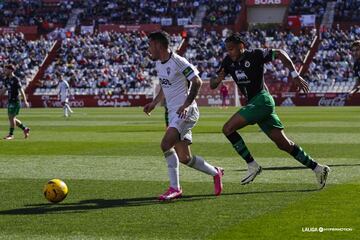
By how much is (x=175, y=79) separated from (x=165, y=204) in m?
1.84

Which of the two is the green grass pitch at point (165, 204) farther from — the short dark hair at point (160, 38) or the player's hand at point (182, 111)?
the short dark hair at point (160, 38)

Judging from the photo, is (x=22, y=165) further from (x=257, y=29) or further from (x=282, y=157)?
(x=257, y=29)

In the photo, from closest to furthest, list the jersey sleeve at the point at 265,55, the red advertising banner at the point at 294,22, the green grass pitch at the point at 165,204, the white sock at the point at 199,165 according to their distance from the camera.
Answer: the green grass pitch at the point at 165,204
the white sock at the point at 199,165
the jersey sleeve at the point at 265,55
the red advertising banner at the point at 294,22

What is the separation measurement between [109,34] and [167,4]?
7012 millimetres

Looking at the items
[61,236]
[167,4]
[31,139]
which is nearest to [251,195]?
[61,236]

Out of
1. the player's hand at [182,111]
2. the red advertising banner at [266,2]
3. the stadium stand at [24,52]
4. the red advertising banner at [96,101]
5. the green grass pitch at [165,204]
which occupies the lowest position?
the red advertising banner at [96,101]

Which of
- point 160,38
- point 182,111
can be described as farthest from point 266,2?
point 182,111

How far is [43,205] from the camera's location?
10047mm

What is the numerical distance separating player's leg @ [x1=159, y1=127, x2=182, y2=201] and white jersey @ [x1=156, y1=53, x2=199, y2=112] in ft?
1.28

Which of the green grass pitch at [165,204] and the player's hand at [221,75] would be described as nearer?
the green grass pitch at [165,204]

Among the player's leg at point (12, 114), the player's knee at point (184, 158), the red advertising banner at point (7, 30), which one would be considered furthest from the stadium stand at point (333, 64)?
the player's knee at point (184, 158)

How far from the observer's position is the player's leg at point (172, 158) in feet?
33.8

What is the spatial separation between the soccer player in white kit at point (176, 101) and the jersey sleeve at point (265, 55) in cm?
109

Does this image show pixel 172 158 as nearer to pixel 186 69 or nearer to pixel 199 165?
pixel 199 165
